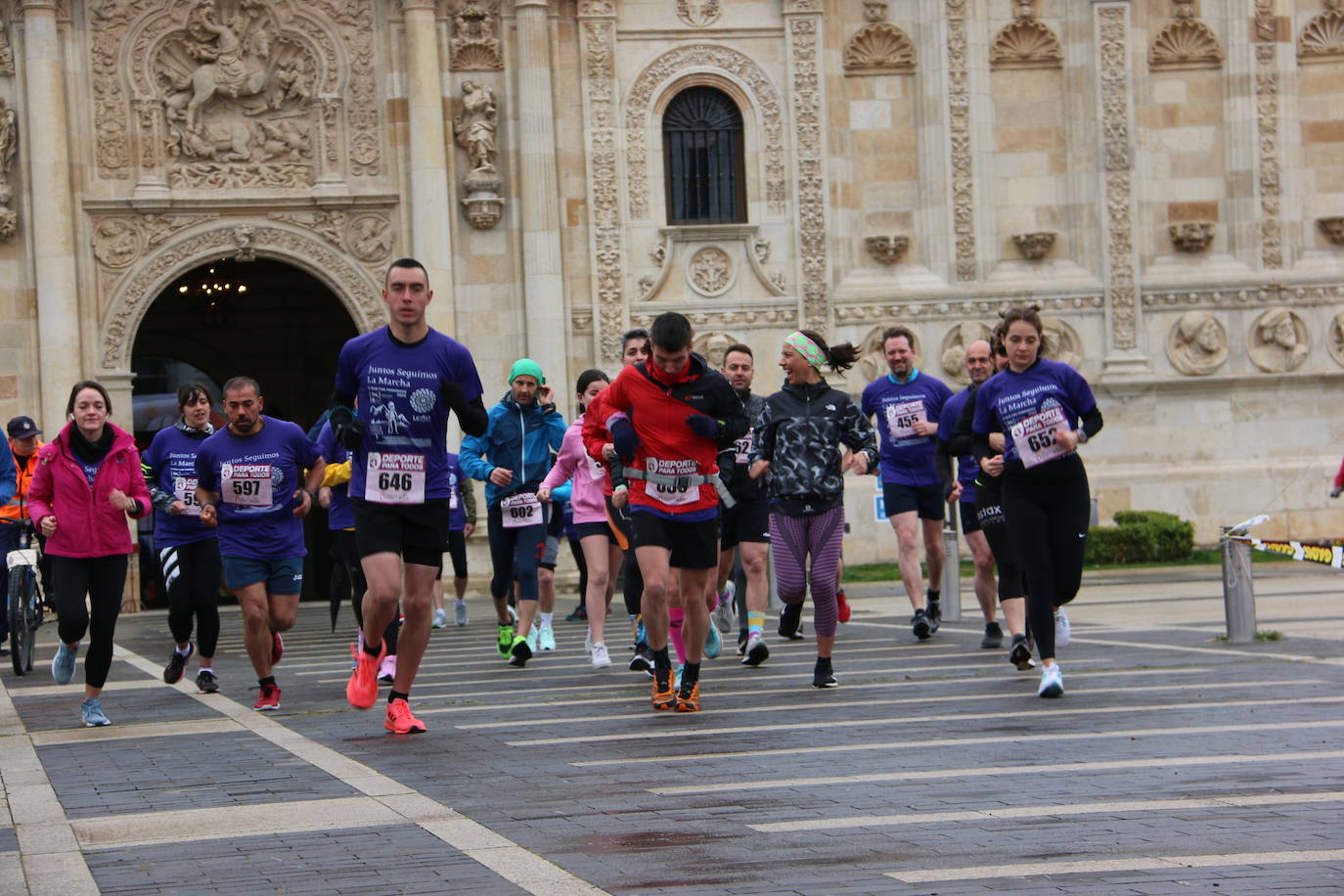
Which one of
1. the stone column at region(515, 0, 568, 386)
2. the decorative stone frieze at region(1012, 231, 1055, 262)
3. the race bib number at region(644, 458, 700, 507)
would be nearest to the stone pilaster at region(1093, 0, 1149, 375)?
the decorative stone frieze at region(1012, 231, 1055, 262)

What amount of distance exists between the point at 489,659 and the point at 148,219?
1299cm

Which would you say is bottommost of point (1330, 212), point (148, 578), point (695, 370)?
point (148, 578)

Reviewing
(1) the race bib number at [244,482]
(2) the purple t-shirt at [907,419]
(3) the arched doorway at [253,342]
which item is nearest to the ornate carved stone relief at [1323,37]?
(2) the purple t-shirt at [907,419]

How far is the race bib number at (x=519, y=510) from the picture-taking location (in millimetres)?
15398

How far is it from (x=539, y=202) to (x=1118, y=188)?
778 cm

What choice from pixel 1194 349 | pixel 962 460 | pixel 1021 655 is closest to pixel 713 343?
pixel 1194 349

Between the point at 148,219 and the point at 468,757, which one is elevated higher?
the point at 148,219

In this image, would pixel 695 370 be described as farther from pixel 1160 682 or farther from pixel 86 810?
pixel 86 810

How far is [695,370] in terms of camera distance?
11.6 meters

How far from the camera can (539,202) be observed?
2727 centimetres

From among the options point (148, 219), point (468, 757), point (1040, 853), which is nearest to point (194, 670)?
point (468, 757)

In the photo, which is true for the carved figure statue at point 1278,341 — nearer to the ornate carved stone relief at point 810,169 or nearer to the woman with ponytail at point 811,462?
the ornate carved stone relief at point 810,169

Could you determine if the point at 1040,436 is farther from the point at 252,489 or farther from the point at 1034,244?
the point at 1034,244

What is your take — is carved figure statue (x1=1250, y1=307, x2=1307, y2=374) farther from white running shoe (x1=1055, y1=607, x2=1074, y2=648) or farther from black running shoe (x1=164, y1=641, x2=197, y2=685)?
black running shoe (x1=164, y1=641, x2=197, y2=685)
